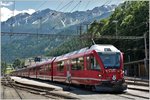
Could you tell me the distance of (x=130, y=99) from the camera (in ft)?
62.3

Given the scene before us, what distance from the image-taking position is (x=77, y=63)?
93.0ft

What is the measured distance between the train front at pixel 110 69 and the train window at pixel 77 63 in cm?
258

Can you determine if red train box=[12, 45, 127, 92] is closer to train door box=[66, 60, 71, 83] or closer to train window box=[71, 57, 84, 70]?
train window box=[71, 57, 84, 70]

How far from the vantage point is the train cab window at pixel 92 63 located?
24.1 m

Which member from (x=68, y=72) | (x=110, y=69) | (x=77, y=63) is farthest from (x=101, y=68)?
(x=68, y=72)

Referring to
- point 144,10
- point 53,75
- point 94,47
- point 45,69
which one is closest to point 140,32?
point 144,10

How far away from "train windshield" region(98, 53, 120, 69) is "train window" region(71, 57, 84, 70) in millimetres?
2850

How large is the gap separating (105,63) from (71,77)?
7032 mm

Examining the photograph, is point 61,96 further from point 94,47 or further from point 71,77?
point 71,77

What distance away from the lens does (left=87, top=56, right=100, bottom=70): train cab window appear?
79.1 ft

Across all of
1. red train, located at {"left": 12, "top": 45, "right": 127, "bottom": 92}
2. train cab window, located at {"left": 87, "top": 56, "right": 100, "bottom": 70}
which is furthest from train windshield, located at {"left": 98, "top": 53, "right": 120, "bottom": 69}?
train cab window, located at {"left": 87, "top": 56, "right": 100, "bottom": 70}

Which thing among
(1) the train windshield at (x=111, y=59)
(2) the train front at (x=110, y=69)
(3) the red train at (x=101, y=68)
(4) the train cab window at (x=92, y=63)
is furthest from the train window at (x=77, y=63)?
(1) the train windshield at (x=111, y=59)

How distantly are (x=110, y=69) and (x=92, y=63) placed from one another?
1.35 metres

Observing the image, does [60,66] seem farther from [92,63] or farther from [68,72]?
[92,63]
